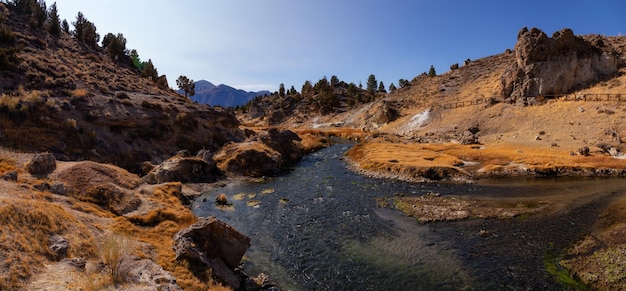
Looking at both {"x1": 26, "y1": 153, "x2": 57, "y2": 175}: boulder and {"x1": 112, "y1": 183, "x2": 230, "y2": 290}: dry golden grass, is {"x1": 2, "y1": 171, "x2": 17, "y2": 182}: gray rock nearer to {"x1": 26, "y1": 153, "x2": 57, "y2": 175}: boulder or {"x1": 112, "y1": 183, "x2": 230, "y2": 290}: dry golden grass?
{"x1": 26, "y1": 153, "x2": 57, "y2": 175}: boulder

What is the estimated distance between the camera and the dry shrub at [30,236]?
12020mm

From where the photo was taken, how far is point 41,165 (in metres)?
25.4

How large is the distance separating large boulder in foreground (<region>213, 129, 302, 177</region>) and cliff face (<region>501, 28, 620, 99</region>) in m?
56.2

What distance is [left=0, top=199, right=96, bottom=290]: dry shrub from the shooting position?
12.0 m

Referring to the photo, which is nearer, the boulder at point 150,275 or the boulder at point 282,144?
the boulder at point 150,275

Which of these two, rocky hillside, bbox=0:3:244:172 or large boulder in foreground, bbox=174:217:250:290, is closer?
large boulder in foreground, bbox=174:217:250:290

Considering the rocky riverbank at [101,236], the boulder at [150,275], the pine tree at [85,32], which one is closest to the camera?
the rocky riverbank at [101,236]

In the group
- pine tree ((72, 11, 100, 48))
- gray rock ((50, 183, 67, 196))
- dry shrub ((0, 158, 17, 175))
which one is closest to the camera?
gray rock ((50, 183, 67, 196))

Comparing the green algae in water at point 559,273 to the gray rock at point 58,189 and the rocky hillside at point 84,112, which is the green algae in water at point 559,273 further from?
the rocky hillside at point 84,112

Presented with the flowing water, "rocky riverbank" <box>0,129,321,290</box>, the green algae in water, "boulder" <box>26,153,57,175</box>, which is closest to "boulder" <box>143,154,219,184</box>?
the flowing water

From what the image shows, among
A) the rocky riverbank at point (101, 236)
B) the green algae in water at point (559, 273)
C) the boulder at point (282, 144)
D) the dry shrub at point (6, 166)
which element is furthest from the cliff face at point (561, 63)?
the dry shrub at point (6, 166)

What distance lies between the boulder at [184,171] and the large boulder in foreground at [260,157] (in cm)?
316

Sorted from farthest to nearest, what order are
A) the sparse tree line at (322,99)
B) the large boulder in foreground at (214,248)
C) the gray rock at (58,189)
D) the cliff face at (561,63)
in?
1. the sparse tree line at (322,99)
2. the cliff face at (561,63)
3. the gray rock at (58,189)
4. the large boulder in foreground at (214,248)

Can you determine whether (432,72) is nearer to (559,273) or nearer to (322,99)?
(322,99)
